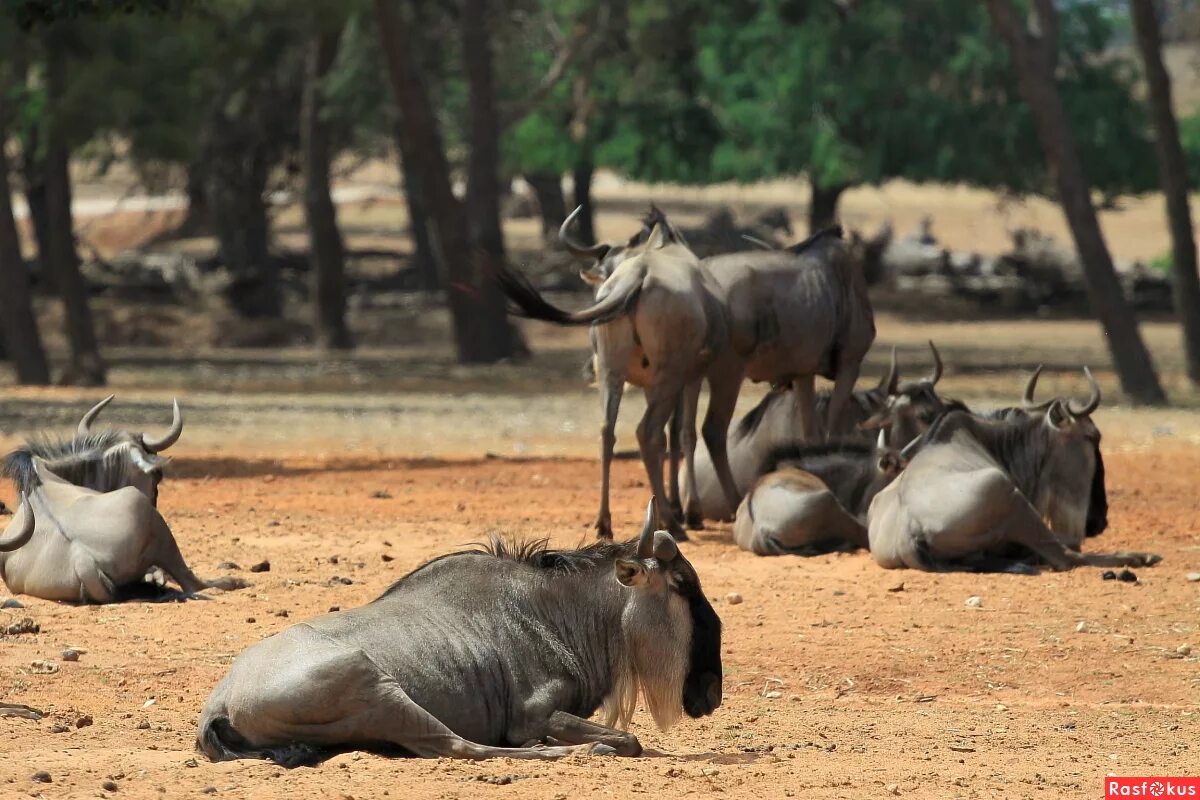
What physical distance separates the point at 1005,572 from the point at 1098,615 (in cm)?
113

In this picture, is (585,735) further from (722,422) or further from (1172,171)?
(1172,171)

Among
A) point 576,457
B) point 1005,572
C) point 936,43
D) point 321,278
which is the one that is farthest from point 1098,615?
point 936,43

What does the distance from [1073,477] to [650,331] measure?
8.88 feet

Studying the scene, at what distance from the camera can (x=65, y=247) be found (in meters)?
26.3

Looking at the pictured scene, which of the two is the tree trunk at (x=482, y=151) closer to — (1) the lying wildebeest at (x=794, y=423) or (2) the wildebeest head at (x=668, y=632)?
A: (1) the lying wildebeest at (x=794, y=423)

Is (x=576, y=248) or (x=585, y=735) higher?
(x=576, y=248)

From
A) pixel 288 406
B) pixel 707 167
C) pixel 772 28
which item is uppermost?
pixel 772 28

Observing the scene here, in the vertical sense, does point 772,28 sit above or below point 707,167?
above

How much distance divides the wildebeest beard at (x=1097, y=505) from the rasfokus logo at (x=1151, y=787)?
5.32 meters

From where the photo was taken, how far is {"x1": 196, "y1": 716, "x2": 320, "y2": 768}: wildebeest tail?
6512 mm

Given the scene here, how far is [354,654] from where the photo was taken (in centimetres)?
656

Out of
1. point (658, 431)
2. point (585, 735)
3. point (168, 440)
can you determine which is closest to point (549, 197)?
point (658, 431)

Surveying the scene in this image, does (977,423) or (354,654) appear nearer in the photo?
(354,654)

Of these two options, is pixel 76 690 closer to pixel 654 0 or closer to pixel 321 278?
pixel 321 278
